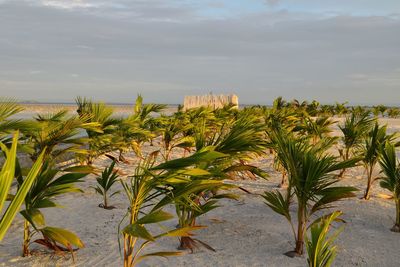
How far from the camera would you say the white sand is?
362cm

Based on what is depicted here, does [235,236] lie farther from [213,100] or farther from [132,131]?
[213,100]

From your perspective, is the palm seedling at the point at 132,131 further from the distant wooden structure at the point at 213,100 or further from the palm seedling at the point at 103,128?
the distant wooden structure at the point at 213,100

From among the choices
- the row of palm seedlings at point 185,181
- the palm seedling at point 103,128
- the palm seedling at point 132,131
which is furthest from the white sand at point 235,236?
the palm seedling at point 132,131

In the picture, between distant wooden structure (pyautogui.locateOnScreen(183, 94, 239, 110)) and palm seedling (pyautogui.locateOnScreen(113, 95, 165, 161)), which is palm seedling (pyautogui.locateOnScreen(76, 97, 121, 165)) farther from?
distant wooden structure (pyautogui.locateOnScreen(183, 94, 239, 110))

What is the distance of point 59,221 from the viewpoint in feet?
15.7

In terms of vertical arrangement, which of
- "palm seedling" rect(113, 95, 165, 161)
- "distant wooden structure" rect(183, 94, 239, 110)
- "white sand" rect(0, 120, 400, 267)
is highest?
"distant wooden structure" rect(183, 94, 239, 110)

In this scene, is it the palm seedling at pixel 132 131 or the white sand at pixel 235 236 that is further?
the palm seedling at pixel 132 131

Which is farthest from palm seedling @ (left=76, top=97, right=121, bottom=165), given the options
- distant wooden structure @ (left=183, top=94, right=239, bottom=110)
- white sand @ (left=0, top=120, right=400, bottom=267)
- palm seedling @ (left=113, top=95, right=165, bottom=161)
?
distant wooden structure @ (left=183, top=94, right=239, bottom=110)

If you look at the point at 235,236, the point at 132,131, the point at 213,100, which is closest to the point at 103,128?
the point at 132,131

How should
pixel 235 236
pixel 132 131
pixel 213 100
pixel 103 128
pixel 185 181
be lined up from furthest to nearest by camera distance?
pixel 213 100
pixel 132 131
pixel 103 128
pixel 235 236
pixel 185 181

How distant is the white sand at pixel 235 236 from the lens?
11.9ft

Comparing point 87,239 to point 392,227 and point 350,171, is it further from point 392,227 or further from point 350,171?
point 350,171

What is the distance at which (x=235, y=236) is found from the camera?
170 inches

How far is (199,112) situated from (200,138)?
294 inches
